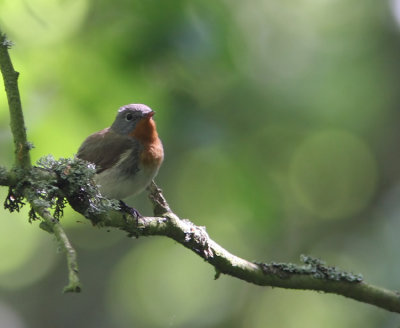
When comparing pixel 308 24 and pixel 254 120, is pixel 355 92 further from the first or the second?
pixel 254 120

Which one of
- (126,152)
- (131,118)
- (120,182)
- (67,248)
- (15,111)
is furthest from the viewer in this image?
(131,118)

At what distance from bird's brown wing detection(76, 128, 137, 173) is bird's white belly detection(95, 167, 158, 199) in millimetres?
70

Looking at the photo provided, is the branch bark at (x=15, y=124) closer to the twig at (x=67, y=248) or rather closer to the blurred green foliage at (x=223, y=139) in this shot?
the twig at (x=67, y=248)

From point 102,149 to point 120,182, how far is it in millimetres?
336

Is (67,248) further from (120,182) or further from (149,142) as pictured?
(149,142)

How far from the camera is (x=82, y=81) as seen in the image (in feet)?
14.2

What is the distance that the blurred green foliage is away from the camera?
170 inches

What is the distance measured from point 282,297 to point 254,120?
444 centimetres

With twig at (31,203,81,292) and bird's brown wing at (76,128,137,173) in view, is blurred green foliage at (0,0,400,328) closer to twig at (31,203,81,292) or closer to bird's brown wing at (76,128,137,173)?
bird's brown wing at (76,128,137,173)

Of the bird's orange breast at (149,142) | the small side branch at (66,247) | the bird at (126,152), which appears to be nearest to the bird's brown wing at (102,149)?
the bird at (126,152)

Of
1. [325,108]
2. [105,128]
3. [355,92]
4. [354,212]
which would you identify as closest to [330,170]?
[354,212]

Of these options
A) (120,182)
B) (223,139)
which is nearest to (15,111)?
(120,182)

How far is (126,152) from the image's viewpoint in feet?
15.6

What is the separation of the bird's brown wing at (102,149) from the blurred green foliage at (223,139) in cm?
12
